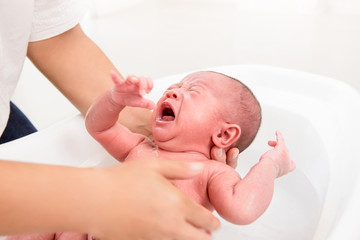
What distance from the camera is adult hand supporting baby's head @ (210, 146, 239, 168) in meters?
0.85

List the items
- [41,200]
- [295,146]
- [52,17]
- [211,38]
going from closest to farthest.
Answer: [41,200], [52,17], [295,146], [211,38]

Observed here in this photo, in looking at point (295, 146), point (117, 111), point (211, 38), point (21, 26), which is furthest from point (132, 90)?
point (211, 38)

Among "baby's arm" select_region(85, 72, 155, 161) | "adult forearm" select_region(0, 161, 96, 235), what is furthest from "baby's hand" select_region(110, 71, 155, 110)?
"adult forearm" select_region(0, 161, 96, 235)

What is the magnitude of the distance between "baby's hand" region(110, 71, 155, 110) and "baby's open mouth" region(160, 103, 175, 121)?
106 mm

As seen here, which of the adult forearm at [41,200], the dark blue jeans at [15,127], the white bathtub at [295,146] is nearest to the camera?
the adult forearm at [41,200]

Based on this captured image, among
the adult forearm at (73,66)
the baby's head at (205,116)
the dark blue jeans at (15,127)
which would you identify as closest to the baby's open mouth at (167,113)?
the baby's head at (205,116)

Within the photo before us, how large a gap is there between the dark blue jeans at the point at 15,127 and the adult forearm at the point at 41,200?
2.27 ft

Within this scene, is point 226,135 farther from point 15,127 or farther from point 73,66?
point 15,127

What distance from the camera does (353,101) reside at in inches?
40.9

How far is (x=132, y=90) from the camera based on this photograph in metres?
0.73

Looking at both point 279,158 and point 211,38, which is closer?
point 279,158

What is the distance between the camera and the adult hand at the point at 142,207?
1.69ft

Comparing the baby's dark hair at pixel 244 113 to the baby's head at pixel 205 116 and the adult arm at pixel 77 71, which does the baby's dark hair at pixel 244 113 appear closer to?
the baby's head at pixel 205 116

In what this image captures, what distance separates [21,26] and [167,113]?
0.36 m
